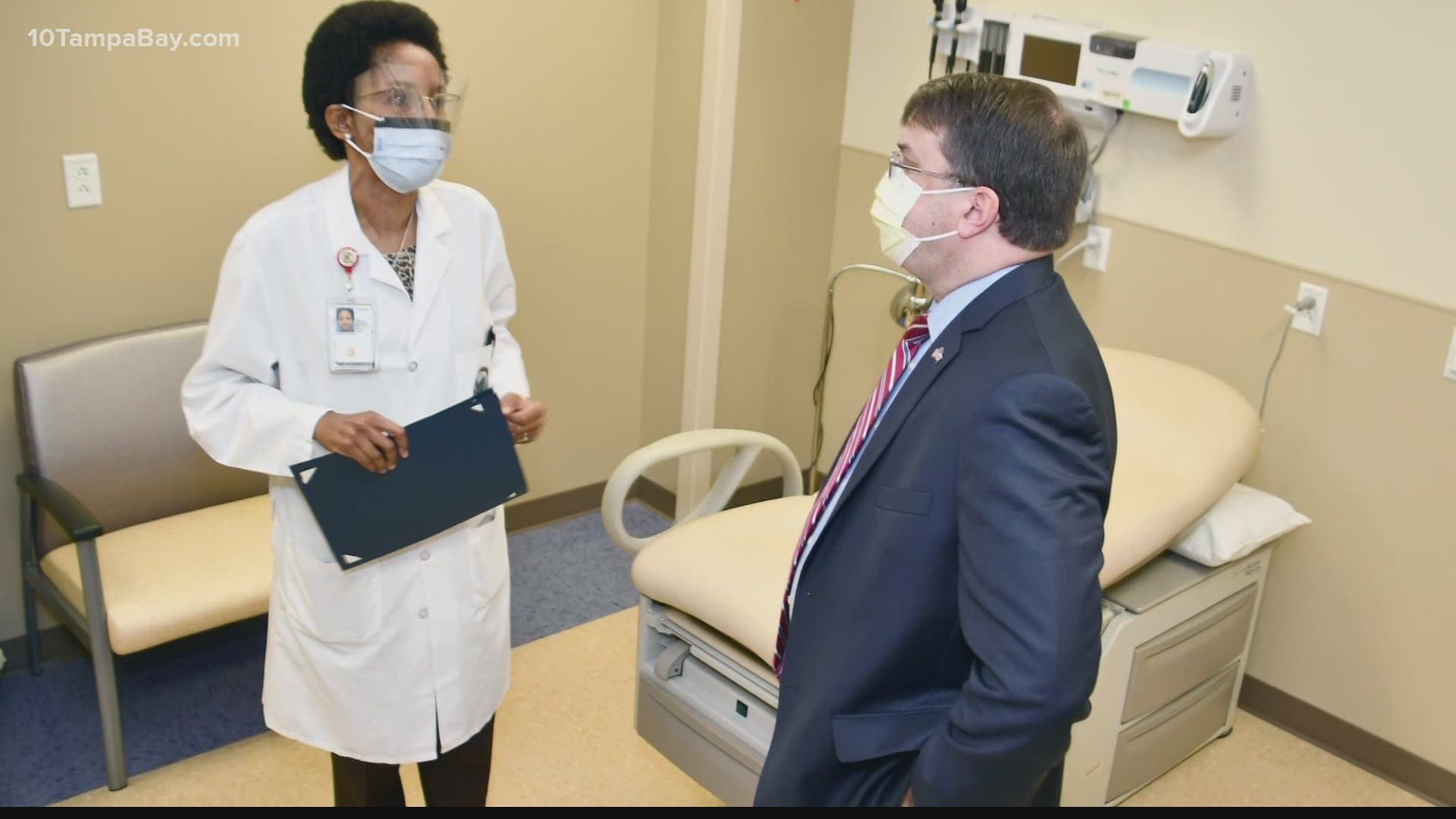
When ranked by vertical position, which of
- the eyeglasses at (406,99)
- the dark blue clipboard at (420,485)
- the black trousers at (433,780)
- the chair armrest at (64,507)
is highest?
the eyeglasses at (406,99)

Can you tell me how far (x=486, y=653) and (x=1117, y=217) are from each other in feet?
6.27

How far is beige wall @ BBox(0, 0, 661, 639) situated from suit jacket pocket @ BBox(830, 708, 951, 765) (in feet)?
6.81

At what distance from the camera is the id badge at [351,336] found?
176cm

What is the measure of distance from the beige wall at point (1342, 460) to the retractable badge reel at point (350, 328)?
1.97 metres

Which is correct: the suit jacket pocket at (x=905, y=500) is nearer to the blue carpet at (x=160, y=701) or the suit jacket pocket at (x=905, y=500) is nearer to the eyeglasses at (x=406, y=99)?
the eyeglasses at (x=406, y=99)

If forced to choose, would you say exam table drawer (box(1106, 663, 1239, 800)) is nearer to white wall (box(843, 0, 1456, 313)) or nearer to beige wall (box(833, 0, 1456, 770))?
beige wall (box(833, 0, 1456, 770))

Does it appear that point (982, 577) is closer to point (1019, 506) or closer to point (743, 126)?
point (1019, 506)

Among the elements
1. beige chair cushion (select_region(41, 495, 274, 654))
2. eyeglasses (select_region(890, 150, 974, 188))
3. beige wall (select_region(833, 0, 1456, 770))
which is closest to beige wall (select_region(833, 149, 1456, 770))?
beige wall (select_region(833, 0, 1456, 770))

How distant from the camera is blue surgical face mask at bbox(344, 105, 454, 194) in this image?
1757 mm

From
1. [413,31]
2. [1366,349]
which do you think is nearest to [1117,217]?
[1366,349]

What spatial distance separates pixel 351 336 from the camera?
5.79 ft

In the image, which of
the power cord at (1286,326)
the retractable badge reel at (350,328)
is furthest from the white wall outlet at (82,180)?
the power cord at (1286,326)

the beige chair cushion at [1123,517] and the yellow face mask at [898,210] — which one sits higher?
the yellow face mask at [898,210]

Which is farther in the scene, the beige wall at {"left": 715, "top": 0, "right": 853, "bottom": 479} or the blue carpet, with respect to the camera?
the beige wall at {"left": 715, "top": 0, "right": 853, "bottom": 479}
